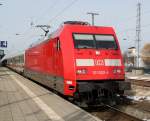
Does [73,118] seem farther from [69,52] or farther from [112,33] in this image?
[112,33]

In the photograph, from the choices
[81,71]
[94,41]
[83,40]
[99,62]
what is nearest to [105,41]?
[94,41]

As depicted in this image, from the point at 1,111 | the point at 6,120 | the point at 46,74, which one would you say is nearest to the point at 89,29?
the point at 46,74

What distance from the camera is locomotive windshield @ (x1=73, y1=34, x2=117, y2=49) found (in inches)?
536

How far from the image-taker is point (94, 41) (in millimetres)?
13930

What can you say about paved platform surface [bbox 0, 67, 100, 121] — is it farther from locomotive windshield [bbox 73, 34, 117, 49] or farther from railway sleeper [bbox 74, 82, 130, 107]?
locomotive windshield [bbox 73, 34, 117, 49]

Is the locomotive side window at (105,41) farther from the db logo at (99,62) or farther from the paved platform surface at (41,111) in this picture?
the paved platform surface at (41,111)

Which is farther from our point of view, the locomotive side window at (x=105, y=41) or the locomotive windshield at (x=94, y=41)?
the locomotive side window at (x=105, y=41)

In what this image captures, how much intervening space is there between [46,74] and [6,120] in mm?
8264

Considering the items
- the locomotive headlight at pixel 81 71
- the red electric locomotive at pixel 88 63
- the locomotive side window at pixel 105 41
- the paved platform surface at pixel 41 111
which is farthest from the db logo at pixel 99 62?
the paved platform surface at pixel 41 111

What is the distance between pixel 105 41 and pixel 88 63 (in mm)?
1464

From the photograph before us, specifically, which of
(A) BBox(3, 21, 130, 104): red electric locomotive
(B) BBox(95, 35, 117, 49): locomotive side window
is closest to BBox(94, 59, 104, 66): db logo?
(A) BBox(3, 21, 130, 104): red electric locomotive

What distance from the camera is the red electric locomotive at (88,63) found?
12.8 metres

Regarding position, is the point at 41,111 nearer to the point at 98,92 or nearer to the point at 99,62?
the point at 98,92

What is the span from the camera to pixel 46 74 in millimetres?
17047
